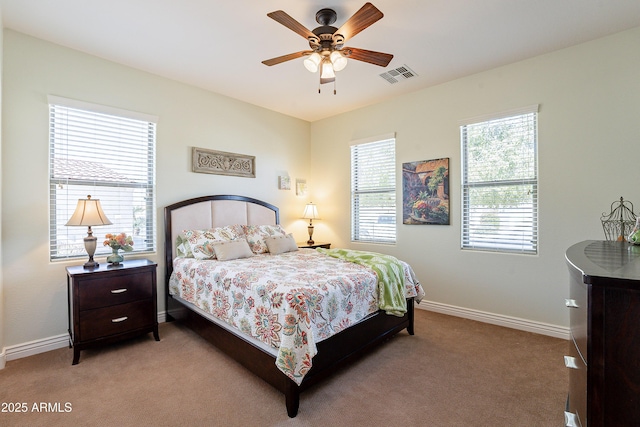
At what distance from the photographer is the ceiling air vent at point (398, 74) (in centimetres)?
334

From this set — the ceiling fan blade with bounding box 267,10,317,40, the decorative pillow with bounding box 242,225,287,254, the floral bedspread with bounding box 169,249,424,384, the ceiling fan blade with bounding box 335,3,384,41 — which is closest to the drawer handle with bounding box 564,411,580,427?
the floral bedspread with bounding box 169,249,424,384

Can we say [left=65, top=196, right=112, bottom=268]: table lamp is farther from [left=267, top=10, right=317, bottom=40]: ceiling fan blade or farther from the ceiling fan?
[left=267, top=10, right=317, bottom=40]: ceiling fan blade

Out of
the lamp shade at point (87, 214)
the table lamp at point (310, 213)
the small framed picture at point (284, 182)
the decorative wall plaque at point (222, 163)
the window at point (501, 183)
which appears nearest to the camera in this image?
the lamp shade at point (87, 214)

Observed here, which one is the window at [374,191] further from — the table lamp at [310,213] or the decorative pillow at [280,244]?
the decorative pillow at [280,244]

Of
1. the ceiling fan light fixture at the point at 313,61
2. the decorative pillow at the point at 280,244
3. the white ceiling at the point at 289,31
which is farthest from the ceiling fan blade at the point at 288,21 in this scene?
the decorative pillow at the point at 280,244

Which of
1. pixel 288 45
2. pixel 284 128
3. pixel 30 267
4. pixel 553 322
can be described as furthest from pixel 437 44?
pixel 30 267

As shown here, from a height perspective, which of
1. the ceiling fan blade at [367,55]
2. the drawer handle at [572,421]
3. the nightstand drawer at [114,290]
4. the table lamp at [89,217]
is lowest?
the drawer handle at [572,421]

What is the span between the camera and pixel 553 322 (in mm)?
3035

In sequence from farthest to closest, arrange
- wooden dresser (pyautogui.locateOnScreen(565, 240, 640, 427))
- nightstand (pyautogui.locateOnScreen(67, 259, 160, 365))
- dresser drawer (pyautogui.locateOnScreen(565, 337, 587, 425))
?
nightstand (pyautogui.locateOnScreen(67, 259, 160, 365)), dresser drawer (pyautogui.locateOnScreen(565, 337, 587, 425)), wooden dresser (pyautogui.locateOnScreen(565, 240, 640, 427))

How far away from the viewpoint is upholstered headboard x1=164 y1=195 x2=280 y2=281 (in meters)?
3.49

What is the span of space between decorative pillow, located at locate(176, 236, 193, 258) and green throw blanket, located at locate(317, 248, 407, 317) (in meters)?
1.75

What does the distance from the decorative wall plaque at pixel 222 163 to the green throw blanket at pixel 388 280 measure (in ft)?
6.98

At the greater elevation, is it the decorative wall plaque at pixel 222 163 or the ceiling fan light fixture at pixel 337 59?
the ceiling fan light fixture at pixel 337 59

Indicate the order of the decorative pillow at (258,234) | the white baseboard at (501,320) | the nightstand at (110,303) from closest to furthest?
the nightstand at (110,303)
the white baseboard at (501,320)
the decorative pillow at (258,234)
